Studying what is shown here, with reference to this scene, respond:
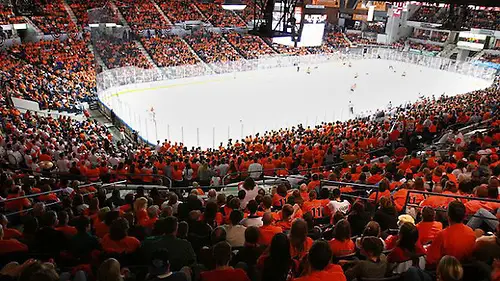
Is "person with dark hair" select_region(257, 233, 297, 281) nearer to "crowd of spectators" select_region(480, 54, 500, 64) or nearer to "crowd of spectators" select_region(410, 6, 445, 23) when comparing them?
"crowd of spectators" select_region(480, 54, 500, 64)

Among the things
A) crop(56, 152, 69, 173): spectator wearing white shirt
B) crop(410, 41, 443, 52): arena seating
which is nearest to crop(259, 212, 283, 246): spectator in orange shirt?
crop(56, 152, 69, 173): spectator wearing white shirt

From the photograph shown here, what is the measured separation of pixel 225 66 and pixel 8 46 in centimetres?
1439

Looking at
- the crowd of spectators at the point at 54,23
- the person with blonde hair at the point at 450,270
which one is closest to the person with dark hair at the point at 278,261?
the person with blonde hair at the point at 450,270

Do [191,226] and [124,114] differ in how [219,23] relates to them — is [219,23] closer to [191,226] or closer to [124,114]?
[124,114]

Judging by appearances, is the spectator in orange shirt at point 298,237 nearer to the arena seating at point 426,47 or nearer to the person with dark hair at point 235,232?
the person with dark hair at point 235,232

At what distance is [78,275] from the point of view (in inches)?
129

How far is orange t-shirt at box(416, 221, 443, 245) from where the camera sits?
4105 millimetres

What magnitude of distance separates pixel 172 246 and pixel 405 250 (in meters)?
2.13

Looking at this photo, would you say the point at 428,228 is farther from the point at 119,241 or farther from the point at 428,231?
the point at 119,241

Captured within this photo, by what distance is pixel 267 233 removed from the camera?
13.7ft

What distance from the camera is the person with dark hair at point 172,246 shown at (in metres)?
3.64

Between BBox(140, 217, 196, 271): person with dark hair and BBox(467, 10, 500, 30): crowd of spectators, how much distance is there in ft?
138

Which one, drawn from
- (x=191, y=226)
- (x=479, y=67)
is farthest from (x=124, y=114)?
(x=479, y=67)

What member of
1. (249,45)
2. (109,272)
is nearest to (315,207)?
(109,272)
